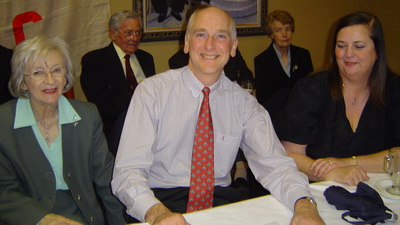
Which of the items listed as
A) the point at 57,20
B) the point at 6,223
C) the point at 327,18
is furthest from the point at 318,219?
the point at 327,18

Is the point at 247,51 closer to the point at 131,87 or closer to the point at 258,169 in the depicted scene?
the point at 131,87

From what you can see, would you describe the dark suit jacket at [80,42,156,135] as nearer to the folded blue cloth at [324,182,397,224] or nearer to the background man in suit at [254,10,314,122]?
the background man in suit at [254,10,314,122]

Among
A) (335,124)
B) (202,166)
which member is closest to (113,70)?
(202,166)

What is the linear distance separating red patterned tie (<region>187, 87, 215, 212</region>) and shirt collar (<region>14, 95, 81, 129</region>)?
0.56m

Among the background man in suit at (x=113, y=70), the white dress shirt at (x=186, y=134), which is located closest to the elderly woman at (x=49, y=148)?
the white dress shirt at (x=186, y=134)

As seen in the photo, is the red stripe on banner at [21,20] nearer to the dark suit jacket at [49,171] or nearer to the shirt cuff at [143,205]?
the dark suit jacket at [49,171]

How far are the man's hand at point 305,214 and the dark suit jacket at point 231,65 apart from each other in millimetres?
2190

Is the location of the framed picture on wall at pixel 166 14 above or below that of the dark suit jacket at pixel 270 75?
above

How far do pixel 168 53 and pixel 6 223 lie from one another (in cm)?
258

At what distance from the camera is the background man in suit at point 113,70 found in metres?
3.10

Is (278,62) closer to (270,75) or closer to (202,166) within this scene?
(270,75)

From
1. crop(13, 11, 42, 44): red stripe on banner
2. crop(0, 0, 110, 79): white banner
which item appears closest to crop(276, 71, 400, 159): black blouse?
crop(0, 0, 110, 79): white banner

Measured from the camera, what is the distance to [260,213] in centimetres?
134

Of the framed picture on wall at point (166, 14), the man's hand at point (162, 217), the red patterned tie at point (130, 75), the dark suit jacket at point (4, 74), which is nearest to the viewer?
the man's hand at point (162, 217)
